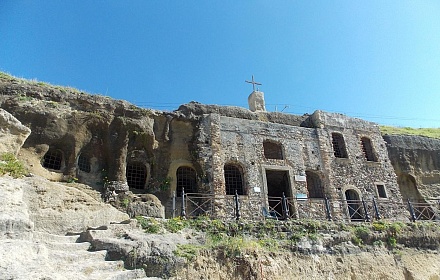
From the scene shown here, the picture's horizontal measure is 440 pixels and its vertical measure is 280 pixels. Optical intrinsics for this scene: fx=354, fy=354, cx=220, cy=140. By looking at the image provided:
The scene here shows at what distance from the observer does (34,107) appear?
13219mm

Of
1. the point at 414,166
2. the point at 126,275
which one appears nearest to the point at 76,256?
the point at 126,275

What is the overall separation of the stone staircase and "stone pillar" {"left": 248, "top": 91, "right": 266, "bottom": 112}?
1455 centimetres

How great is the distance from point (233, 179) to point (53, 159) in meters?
7.77

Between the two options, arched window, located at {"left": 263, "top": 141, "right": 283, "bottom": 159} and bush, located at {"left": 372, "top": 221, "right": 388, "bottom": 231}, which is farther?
arched window, located at {"left": 263, "top": 141, "right": 283, "bottom": 159}

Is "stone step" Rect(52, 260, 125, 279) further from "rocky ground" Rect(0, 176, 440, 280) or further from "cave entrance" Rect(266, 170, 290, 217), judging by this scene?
"cave entrance" Rect(266, 170, 290, 217)

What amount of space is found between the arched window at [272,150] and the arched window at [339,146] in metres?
3.49

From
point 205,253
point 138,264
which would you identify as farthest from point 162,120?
point 138,264

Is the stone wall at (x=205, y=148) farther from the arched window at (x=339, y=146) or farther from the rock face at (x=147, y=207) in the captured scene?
the rock face at (x=147, y=207)

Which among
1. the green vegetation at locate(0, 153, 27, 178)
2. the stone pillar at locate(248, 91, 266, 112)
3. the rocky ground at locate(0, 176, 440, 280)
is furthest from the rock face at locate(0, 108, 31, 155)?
the stone pillar at locate(248, 91, 266, 112)

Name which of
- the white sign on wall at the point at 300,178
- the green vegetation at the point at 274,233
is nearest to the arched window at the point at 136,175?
the green vegetation at the point at 274,233

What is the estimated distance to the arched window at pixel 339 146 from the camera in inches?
764

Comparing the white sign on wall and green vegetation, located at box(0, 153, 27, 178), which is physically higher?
the white sign on wall

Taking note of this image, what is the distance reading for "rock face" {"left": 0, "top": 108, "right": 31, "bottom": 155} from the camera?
902cm

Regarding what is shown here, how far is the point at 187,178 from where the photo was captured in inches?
651
